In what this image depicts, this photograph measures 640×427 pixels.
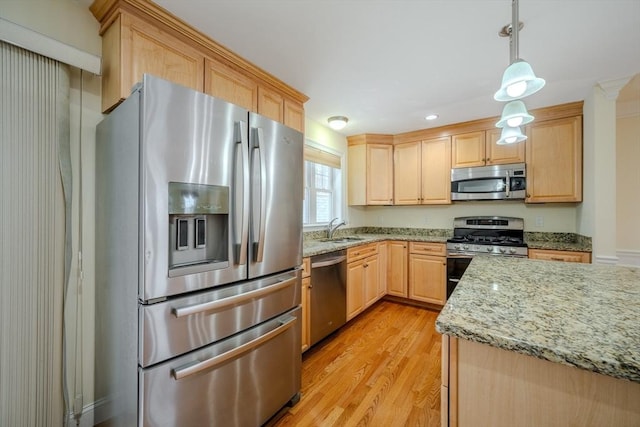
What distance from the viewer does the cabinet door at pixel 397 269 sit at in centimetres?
364

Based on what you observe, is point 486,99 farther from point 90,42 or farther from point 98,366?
point 98,366

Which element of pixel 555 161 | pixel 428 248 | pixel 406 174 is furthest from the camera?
pixel 406 174

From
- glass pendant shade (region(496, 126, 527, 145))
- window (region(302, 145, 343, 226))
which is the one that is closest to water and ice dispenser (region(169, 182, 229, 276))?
glass pendant shade (region(496, 126, 527, 145))

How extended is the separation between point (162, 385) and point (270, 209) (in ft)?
3.18

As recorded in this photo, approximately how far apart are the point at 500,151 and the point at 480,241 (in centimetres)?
115

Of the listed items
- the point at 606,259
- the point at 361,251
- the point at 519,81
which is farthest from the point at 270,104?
the point at 606,259

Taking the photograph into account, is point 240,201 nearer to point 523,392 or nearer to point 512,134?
point 523,392

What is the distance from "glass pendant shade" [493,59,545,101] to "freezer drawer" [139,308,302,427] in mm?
1746

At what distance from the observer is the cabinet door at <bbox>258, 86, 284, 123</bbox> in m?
2.22

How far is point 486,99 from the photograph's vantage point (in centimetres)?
274

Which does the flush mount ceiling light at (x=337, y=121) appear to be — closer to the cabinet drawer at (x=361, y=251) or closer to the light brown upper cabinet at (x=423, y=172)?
the light brown upper cabinet at (x=423, y=172)

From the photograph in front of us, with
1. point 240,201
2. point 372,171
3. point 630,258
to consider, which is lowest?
point 630,258

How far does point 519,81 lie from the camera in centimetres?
122

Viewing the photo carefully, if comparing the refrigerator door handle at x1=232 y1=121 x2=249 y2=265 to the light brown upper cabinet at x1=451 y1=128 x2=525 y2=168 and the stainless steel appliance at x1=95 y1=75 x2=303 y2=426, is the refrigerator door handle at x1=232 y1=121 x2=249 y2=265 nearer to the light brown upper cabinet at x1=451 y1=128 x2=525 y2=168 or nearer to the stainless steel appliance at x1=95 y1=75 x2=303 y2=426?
the stainless steel appliance at x1=95 y1=75 x2=303 y2=426
